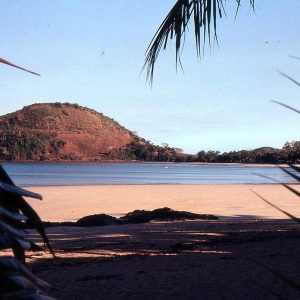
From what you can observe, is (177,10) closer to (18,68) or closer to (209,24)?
(209,24)

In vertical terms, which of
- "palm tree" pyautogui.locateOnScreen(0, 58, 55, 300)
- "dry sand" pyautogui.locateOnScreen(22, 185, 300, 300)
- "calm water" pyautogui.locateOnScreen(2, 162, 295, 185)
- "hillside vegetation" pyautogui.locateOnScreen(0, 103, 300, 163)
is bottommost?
"calm water" pyautogui.locateOnScreen(2, 162, 295, 185)

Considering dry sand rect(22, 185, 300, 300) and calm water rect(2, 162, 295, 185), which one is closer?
dry sand rect(22, 185, 300, 300)

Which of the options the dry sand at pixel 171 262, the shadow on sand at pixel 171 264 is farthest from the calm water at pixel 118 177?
the shadow on sand at pixel 171 264

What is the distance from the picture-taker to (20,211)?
67 cm

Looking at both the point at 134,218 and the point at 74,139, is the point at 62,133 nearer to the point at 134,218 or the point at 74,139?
the point at 74,139

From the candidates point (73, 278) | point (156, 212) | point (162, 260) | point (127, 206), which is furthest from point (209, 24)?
point (127, 206)

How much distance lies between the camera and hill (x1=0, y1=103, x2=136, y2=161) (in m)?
106

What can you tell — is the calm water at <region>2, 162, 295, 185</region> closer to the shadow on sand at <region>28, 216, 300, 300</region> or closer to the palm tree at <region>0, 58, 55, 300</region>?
the shadow on sand at <region>28, 216, 300, 300</region>

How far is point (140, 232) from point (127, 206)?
470 inches

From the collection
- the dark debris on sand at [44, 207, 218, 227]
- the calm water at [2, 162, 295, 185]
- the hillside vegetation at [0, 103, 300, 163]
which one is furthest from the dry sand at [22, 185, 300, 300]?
the hillside vegetation at [0, 103, 300, 163]

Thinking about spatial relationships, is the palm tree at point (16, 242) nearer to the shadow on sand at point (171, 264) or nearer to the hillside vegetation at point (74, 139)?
the shadow on sand at point (171, 264)

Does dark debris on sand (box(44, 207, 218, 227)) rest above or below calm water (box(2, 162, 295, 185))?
Answer: above

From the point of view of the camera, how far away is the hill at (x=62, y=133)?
10619 centimetres

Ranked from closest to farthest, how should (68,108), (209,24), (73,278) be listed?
(209,24) < (73,278) < (68,108)
